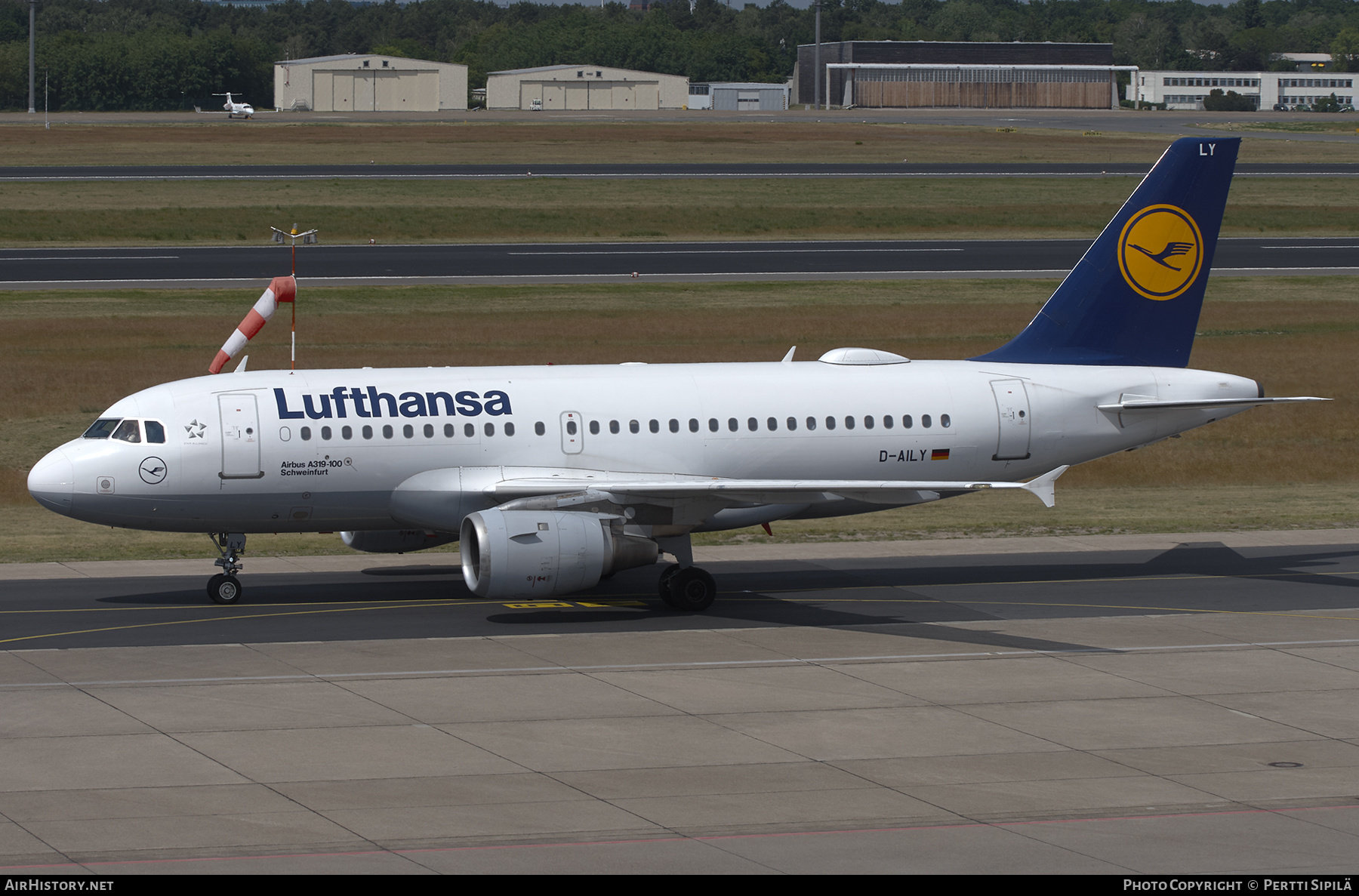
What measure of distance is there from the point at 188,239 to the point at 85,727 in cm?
7140

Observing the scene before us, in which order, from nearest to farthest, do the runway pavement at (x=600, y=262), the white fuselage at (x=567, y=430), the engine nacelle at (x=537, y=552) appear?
the engine nacelle at (x=537, y=552), the white fuselage at (x=567, y=430), the runway pavement at (x=600, y=262)

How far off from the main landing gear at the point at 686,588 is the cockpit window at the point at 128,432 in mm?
9599

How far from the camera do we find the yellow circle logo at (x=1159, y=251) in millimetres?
35000

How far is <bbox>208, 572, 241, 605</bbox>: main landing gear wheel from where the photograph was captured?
30.9 metres

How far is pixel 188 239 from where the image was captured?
295 feet

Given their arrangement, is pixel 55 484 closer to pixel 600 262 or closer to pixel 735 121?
pixel 600 262

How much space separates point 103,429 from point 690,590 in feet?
36.5

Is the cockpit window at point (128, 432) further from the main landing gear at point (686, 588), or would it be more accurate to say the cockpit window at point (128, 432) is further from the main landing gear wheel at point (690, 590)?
the main landing gear wheel at point (690, 590)

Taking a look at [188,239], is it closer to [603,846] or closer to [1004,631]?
[1004,631]

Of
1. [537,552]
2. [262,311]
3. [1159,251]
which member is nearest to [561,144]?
[262,311]

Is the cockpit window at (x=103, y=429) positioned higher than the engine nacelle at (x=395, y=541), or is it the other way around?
the cockpit window at (x=103, y=429)

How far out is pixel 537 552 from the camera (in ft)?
92.1

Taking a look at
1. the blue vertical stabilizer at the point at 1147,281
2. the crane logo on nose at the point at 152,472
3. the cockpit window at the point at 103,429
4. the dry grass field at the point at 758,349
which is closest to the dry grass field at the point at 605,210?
the dry grass field at the point at 758,349

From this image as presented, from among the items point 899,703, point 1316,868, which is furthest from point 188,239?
point 1316,868
